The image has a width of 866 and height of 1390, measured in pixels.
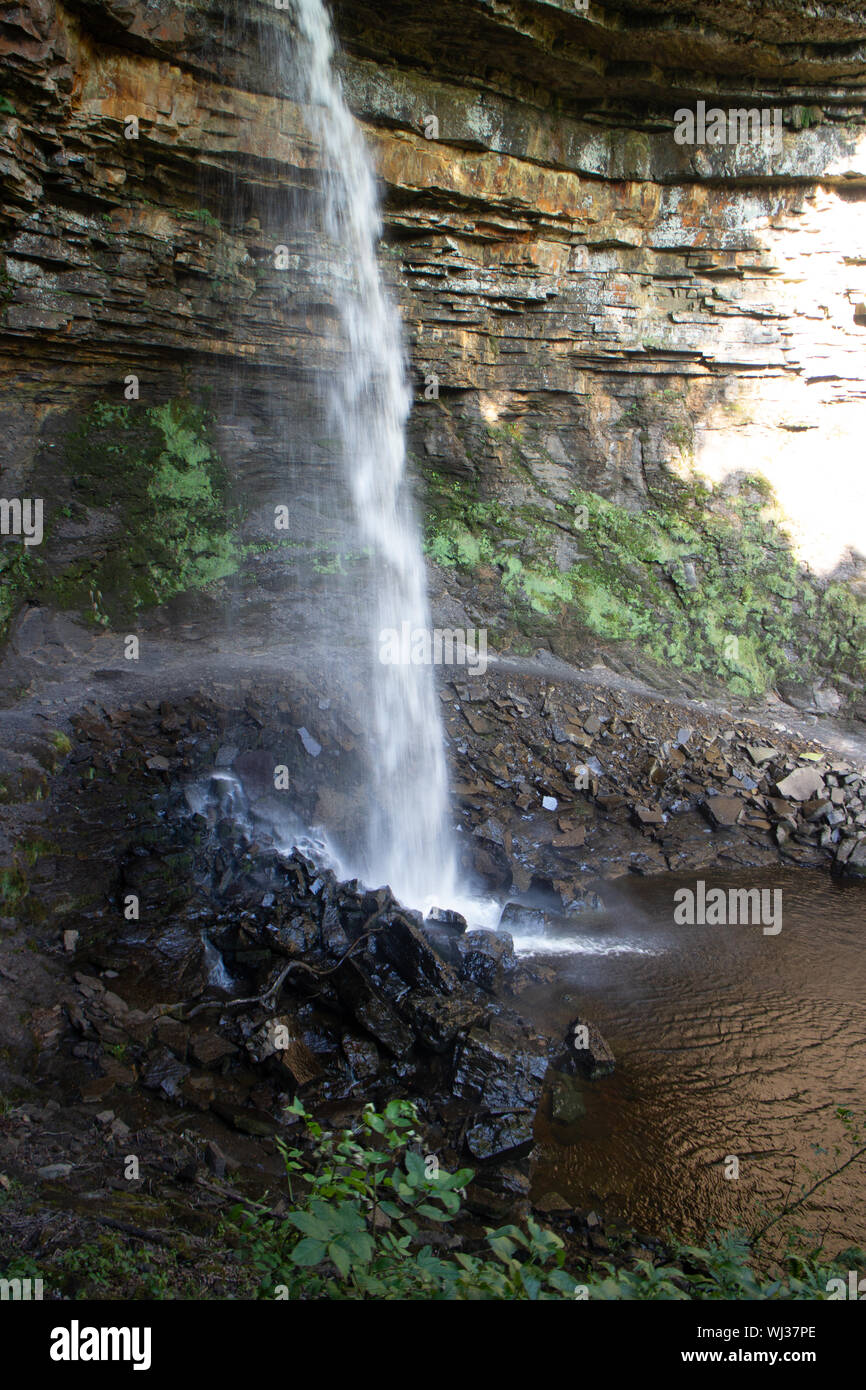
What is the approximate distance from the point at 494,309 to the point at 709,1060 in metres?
9.95

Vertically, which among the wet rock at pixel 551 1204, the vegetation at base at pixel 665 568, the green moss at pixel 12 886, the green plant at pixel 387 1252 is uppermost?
the vegetation at base at pixel 665 568

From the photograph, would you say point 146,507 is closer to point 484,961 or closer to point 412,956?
point 412,956

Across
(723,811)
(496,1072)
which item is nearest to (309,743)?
(496,1072)

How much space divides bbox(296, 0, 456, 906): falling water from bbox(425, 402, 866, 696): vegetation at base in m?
0.85

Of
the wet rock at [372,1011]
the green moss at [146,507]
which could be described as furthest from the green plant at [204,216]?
the wet rock at [372,1011]

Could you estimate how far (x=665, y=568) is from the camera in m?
12.5

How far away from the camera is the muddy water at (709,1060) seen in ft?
16.5

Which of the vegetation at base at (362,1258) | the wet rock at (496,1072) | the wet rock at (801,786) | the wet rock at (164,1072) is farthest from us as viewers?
the wet rock at (801,786)

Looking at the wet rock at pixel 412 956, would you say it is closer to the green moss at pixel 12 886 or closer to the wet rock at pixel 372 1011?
the wet rock at pixel 372 1011

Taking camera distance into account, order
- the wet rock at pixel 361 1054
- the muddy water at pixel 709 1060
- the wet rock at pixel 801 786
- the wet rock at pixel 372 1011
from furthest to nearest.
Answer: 1. the wet rock at pixel 801 786
2. the wet rock at pixel 372 1011
3. the wet rock at pixel 361 1054
4. the muddy water at pixel 709 1060

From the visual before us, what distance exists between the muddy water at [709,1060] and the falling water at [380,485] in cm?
200

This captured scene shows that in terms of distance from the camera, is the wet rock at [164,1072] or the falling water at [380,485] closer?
the wet rock at [164,1072]

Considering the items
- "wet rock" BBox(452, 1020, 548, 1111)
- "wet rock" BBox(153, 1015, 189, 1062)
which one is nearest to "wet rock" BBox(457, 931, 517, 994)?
"wet rock" BBox(452, 1020, 548, 1111)

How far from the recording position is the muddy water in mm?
5043
